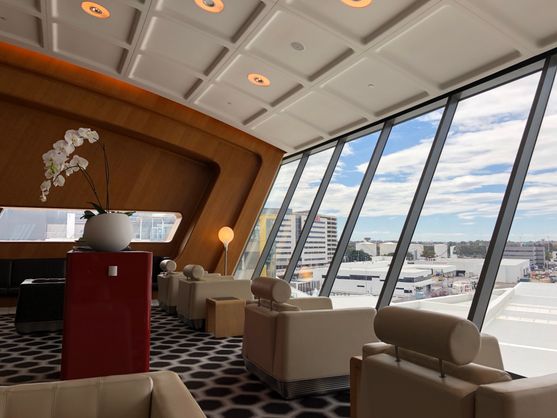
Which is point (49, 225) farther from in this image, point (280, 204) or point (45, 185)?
point (45, 185)

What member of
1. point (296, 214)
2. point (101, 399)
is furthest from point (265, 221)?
point (101, 399)

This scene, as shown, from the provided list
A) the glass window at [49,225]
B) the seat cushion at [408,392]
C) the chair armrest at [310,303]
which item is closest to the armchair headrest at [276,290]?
the chair armrest at [310,303]

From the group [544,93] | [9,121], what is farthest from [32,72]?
[544,93]

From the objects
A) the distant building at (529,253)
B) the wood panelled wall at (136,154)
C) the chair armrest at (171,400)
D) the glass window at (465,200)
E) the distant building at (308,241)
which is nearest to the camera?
the chair armrest at (171,400)

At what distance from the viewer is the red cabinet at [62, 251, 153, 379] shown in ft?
10.1

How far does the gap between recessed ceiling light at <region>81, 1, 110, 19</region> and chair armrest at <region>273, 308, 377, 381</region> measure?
5118 millimetres

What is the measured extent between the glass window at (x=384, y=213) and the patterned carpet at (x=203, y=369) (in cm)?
232

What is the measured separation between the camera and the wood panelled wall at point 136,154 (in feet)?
27.8

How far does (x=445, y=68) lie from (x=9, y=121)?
8.24m

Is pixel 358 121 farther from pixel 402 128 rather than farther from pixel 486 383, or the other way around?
pixel 486 383

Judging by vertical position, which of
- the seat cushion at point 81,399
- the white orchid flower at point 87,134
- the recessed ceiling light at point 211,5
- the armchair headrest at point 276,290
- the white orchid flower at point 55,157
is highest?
the recessed ceiling light at point 211,5

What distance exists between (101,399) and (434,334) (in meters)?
1.31

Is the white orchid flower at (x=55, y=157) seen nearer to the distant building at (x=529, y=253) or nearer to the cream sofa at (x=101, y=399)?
the cream sofa at (x=101, y=399)

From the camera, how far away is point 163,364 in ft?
15.0
